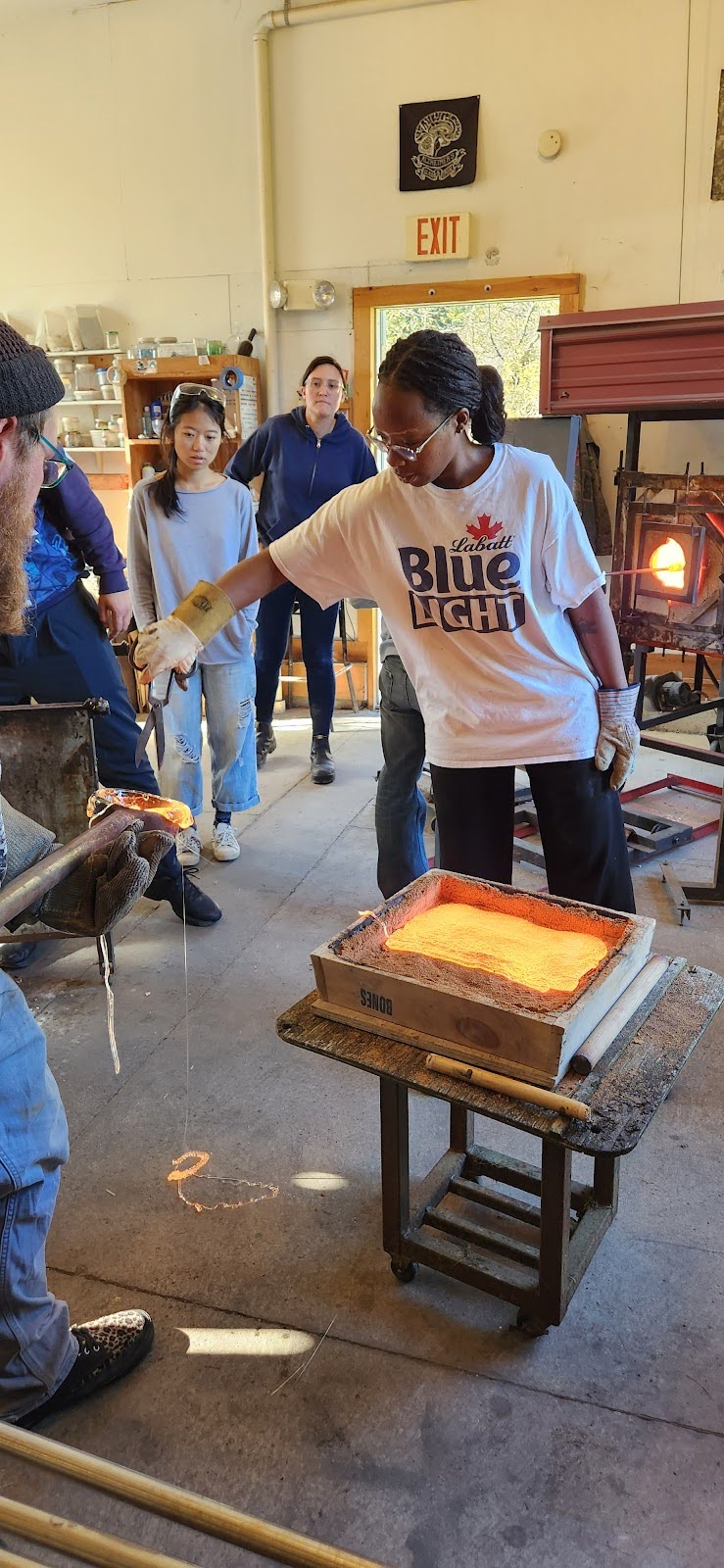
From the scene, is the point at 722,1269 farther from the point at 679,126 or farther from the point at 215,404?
the point at 679,126

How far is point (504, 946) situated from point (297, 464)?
388cm

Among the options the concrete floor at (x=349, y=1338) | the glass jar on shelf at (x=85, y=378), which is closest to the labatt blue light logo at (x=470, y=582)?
the concrete floor at (x=349, y=1338)

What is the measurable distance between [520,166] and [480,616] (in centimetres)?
475

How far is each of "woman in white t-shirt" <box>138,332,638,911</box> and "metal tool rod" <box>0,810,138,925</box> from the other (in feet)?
1.32

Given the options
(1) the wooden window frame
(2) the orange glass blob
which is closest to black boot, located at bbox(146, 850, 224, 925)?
(2) the orange glass blob

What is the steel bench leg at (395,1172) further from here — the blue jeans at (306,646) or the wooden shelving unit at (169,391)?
the wooden shelving unit at (169,391)

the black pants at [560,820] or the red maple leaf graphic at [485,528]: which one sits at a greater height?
the red maple leaf graphic at [485,528]

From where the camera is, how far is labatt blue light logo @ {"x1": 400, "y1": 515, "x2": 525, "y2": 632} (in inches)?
85.4

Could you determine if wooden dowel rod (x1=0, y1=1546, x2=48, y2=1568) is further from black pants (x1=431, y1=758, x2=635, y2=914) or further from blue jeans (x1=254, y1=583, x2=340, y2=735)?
blue jeans (x1=254, y1=583, x2=340, y2=735)

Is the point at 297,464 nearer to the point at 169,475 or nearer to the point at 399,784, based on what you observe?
the point at 169,475

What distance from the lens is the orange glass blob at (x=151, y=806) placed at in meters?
2.40

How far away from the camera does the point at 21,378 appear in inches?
58.3

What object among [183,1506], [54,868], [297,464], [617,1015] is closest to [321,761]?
[297,464]

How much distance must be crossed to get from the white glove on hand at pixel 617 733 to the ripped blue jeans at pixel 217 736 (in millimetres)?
2012
